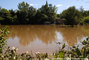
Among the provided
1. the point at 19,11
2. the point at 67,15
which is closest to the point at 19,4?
the point at 19,11

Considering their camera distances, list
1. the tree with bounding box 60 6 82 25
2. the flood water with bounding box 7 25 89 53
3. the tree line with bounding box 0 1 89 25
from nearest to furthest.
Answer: the flood water with bounding box 7 25 89 53, the tree with bounding box 60 6 82 25, the tree line with bounding box 0 1 89 25

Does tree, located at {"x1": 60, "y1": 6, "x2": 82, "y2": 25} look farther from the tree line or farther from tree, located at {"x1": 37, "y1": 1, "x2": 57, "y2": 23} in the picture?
tree, located at {"x1": 37, "y1": 1, "x2": 57, "y2": 23}

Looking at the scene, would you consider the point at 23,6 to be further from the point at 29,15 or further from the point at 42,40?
the point at 42,40

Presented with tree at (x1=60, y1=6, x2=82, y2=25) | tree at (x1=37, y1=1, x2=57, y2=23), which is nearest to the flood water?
tree at (x1=60, y1=6, x2=82, y2=25)

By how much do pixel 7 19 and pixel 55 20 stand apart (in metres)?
11.5

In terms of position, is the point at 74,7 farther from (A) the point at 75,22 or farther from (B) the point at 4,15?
A: (B) the point at 4,15

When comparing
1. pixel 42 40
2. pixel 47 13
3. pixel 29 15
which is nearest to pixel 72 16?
pixel 47 13

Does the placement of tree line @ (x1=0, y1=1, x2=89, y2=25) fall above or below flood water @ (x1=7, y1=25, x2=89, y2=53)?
above

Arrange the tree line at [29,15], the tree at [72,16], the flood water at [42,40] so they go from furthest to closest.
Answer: the tree line at [29,15]
the tree at [72,16]
the flood water at [42,40]

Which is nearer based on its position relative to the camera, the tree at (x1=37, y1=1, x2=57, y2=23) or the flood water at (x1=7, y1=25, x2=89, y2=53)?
the flood water at (x1=7, y1=25, x2=89, y2=53)

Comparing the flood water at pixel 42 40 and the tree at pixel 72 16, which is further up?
the tree at pixel 72 16

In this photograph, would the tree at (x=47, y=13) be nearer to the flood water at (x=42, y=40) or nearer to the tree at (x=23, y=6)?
the tree at (x=23, y=6)

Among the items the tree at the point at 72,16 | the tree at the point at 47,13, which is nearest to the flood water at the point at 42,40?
the tree at the point at 72,16

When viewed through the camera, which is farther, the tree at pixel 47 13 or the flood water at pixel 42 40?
the tree at pixel 47 13
